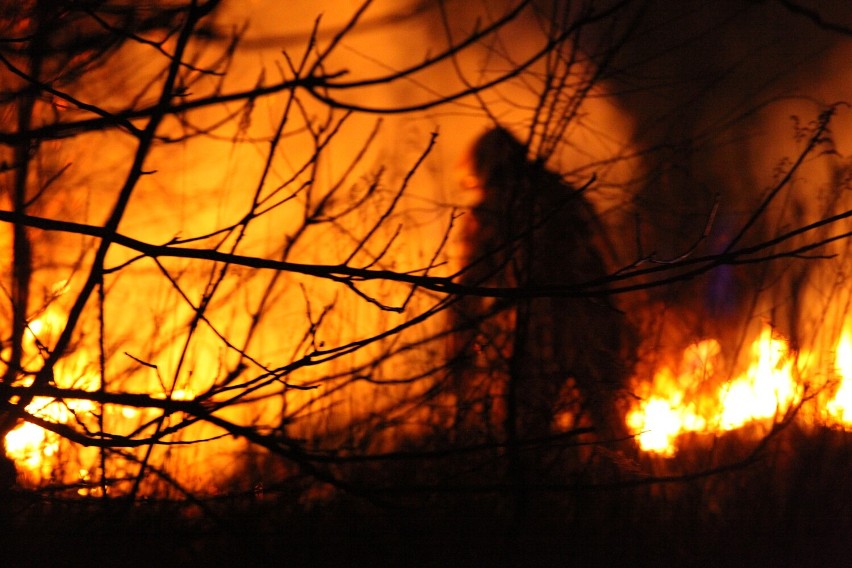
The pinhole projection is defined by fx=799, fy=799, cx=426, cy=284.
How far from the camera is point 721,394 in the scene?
204 inches

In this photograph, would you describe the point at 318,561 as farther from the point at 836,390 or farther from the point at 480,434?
the point at 836,390

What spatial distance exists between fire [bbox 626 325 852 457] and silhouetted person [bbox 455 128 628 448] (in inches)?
11.4

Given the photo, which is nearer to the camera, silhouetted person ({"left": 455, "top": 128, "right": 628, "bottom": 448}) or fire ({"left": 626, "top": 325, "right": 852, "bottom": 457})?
silhouetted person ({"left": 455, "top": 128, "right": 628, "bottom": 448})

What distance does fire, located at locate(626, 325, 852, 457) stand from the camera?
5.04m

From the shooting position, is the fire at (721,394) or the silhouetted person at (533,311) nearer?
the silhouetted person at (533,311)

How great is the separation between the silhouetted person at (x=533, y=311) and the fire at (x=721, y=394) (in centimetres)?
29

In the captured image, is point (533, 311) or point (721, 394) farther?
point (721, 394)

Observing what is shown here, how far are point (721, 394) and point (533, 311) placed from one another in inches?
54.5

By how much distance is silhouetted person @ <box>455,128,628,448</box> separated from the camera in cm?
453

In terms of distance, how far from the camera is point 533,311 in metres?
4.96

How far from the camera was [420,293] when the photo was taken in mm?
4430

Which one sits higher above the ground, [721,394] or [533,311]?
[533,311]

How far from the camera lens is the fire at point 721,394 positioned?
5.04 m

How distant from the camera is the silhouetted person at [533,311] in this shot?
14.9ft
